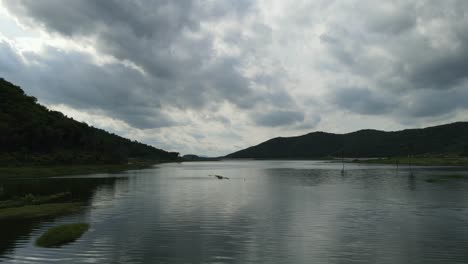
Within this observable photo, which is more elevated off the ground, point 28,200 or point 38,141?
point 38,141

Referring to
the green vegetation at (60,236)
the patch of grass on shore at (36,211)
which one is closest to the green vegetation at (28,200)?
the patch of grass on shore at (36,211)

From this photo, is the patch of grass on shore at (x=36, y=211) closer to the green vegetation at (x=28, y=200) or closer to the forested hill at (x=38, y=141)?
the green vegetation at (x=28, y=200)

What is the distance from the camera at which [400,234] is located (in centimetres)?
3359

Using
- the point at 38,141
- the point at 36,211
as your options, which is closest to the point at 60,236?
the point at 36,211

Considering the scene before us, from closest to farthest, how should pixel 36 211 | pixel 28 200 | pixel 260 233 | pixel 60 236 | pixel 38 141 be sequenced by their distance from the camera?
pixel 60 236
pixel 260 233
pixel 36 211
pixel 28 200
pixel 38 141

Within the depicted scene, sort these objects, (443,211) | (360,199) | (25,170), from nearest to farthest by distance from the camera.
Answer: (443,211), (360,199), (25,170)

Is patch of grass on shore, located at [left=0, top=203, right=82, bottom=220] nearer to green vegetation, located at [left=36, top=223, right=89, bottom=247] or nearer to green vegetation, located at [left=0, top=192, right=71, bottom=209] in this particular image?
green vegetation, located at [left=0, top=192, right=71, bottom=209]

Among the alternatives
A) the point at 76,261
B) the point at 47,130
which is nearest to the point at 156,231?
the point at 76,261

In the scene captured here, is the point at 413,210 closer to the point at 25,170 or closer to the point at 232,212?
the point at 232,212

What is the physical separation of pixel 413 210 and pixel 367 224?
14038mm

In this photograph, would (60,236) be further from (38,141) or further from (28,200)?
(38,141)

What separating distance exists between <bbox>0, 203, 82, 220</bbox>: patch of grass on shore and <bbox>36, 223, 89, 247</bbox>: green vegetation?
1178cm

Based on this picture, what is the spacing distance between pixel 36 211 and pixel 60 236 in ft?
58.0

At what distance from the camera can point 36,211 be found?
44.7 meters
